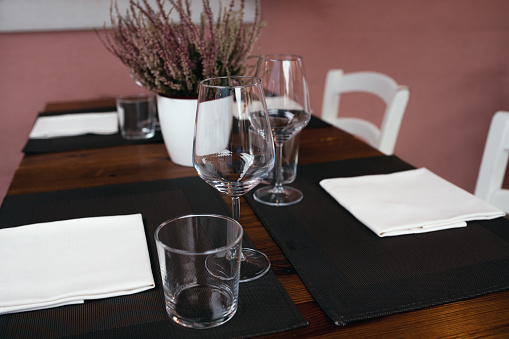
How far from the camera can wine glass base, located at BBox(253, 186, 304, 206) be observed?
94cm

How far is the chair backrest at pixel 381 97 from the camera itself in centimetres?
155

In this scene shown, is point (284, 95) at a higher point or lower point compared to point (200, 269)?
higher

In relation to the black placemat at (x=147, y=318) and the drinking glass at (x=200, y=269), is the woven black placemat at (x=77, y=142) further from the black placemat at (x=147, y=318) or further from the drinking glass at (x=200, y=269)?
the drinking glass at (x=200, y=269)

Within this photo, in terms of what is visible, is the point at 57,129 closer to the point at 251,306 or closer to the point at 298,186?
the point at 298,186

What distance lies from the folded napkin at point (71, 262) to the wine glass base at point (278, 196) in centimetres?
25

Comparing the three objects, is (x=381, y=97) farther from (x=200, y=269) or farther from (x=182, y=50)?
(x=200, y=269)

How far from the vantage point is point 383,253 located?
0.75 meters

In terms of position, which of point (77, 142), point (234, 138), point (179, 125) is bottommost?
point (77, 142)

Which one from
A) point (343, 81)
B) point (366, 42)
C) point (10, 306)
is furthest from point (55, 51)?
point (10, 306)

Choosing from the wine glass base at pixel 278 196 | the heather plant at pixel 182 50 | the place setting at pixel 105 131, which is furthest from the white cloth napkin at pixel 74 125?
the wine glass base at pixel 278 196

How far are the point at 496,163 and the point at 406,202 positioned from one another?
0.44 m

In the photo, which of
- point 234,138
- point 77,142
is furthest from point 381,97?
point 234,138

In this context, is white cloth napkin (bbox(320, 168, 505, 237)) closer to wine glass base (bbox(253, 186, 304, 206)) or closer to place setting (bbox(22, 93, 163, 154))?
wine glass base (bbox(253, 186, 304, 206))

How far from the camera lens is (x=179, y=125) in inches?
44.9
